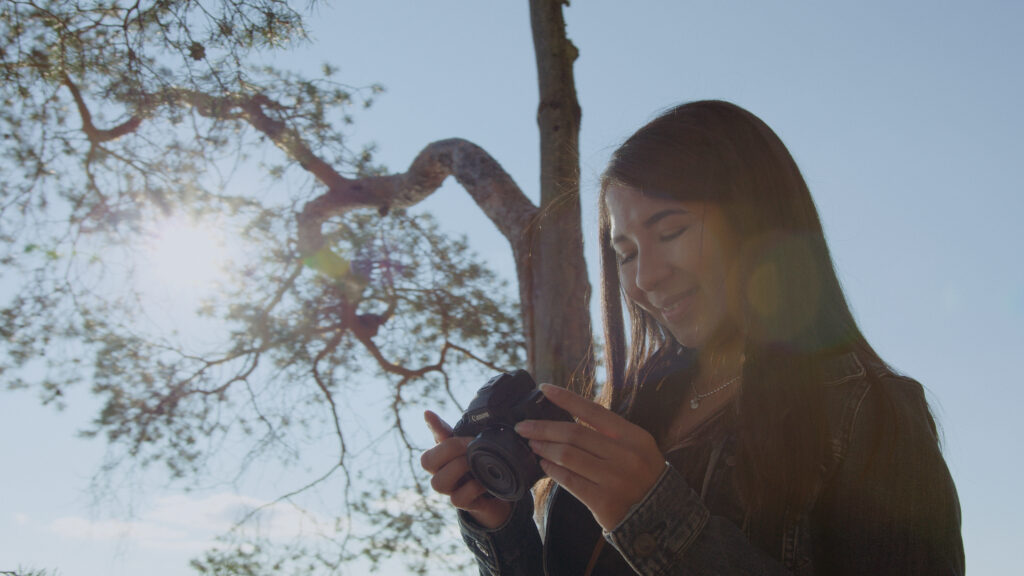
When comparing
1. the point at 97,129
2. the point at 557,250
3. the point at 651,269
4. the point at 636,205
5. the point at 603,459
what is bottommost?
the point at 603,459

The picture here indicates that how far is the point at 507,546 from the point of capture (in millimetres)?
1292

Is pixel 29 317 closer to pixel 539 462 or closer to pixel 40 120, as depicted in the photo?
pixel 40 120

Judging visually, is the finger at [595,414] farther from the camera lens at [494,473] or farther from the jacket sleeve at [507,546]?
the jacket sleeve at [507,546]

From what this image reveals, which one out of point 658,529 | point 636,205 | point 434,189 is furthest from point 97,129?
point 658,529

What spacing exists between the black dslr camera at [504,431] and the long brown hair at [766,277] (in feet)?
0.82

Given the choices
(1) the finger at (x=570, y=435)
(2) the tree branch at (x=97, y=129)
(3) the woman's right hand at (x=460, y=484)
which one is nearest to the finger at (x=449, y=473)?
(3) the woman's right hand at (x=460, y=484)

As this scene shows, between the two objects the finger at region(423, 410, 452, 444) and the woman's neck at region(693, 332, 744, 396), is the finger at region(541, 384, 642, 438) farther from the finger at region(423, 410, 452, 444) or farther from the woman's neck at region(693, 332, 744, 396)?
the finger at region(423, 410, 452, 444)

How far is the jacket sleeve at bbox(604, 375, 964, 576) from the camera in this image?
89 cm

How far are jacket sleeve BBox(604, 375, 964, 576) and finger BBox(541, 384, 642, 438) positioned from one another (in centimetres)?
8

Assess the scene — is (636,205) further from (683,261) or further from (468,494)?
(468,494)

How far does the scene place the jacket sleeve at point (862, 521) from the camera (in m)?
0.89

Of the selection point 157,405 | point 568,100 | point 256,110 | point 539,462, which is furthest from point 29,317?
point 539,462

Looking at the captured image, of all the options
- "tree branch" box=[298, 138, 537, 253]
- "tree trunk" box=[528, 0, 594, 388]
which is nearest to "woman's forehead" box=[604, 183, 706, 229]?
"tree trunk" box=[528, 0, 594, 388]

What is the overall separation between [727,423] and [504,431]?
0.33 metres
